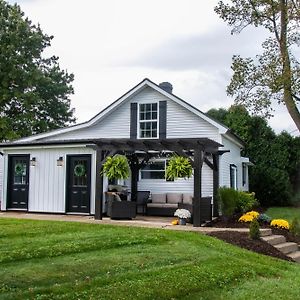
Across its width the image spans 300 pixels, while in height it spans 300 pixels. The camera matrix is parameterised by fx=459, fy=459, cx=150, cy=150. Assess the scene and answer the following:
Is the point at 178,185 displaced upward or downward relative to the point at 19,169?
downward

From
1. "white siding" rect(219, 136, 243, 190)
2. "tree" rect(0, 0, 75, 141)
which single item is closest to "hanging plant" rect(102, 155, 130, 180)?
"white siding" rect(219, 136, 243, 190)

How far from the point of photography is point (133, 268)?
7703 millimetres

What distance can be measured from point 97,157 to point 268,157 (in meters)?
13.3

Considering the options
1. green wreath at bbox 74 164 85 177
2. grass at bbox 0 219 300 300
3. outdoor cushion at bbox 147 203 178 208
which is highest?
green wreath at bbox 74 164 85 177

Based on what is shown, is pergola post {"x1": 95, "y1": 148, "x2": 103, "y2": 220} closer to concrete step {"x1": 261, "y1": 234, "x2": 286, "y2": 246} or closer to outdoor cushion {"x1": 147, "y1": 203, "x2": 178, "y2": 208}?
outdoor cushion {"x1": 147, "y1": 203, "x2": 178, "y2": 208}

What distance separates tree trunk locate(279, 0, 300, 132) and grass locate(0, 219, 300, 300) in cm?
465

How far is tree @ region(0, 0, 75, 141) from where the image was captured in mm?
33688

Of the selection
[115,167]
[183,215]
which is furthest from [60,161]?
[183,215]

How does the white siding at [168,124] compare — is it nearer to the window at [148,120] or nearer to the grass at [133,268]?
the window at [148,120]

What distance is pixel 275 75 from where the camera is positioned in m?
12.7

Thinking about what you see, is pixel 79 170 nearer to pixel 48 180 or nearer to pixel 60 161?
pixel 60 161

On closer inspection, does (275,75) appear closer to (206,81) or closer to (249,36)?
(249,36)

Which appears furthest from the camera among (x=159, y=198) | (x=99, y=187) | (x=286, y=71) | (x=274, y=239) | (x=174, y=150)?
(x=159, y=198)

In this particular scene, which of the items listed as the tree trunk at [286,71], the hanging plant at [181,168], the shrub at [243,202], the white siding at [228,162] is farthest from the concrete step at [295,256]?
the white siding at [228,162]
